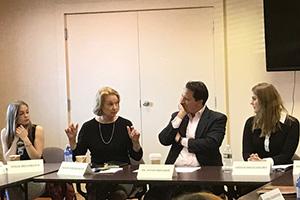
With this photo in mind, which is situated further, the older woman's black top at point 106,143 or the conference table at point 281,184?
the older woman's black top at point 106,143

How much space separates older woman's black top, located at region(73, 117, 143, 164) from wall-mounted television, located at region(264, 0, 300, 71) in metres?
1.66

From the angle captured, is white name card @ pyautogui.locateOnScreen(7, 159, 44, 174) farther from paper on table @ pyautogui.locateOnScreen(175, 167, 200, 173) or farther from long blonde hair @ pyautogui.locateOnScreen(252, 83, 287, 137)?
long blonde hair @ pyautogui.locateOnScreen(252, 83, 287, 137)

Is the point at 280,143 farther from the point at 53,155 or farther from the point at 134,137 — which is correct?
the point at 53,155

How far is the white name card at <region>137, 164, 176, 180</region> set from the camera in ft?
11.9

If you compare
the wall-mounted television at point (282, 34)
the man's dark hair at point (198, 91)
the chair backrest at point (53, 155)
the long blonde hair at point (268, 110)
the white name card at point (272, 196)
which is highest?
the wall-mounted television at point (282, 34)

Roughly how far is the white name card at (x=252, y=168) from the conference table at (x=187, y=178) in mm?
44

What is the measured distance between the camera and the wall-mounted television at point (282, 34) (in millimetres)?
5281

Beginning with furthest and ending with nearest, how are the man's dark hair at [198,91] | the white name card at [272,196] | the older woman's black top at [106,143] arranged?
the older woman's black top at [106,143], the man's dark hair at [198,91], the white name card at [272,196]

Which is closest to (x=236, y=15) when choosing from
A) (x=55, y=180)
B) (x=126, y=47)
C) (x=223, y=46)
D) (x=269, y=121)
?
(x=223, y=46)

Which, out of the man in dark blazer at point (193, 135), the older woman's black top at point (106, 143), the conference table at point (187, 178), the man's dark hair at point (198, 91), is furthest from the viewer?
the older woman's black top at point (106, 143)

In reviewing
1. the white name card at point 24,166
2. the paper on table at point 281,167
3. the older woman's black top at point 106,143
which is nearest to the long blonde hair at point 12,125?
the older woman's black top at point 106,143

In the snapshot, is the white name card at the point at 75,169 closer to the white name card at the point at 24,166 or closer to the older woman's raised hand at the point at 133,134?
the white name card at the point at 24,166

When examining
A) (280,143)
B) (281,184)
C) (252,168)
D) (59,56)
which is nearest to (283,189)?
(281,184)

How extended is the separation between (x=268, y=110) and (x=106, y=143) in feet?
4.21
